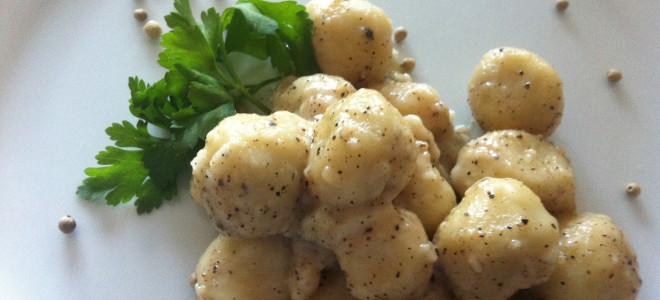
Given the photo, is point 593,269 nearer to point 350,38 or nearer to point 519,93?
point 519,93

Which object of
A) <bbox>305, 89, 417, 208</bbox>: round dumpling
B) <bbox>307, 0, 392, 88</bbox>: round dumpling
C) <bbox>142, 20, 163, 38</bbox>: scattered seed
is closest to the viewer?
<bbox>305, 89, 417, 208</bbox>: round dumpling

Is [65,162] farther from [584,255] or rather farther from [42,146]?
[584,255]

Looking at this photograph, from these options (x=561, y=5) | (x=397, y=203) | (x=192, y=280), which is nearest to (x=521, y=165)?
(x=397, y=203)

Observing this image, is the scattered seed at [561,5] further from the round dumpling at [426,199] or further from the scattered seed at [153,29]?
the scattered seed at [153,29]

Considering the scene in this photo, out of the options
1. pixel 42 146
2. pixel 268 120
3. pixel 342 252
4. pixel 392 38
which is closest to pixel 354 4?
pixel 392 38

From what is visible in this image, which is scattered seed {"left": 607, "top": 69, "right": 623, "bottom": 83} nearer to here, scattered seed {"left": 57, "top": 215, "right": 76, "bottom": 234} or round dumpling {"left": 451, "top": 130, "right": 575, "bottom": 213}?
round dumpling {"left": 451, "top": 130, "right": 575, "bottom": 213}

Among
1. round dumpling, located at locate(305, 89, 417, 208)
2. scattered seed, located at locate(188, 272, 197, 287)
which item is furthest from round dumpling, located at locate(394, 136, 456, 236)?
scattered seed, located at locate(188, 272, 197, 287)
